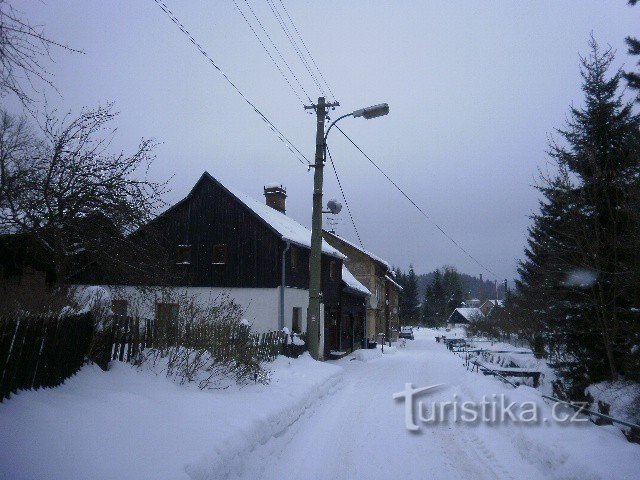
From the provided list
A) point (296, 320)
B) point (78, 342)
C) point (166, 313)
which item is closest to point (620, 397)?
point (166, 313)

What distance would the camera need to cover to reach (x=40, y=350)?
515 cm

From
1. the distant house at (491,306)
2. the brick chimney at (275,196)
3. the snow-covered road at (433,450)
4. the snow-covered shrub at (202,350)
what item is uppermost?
the brick chimney at (275,196)

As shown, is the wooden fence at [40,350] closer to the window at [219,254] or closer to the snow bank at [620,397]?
the snow bank at [620,397]

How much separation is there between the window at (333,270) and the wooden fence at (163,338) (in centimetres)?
1534

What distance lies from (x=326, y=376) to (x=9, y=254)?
1229 centimetres

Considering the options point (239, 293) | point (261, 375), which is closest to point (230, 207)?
point (239, 293)

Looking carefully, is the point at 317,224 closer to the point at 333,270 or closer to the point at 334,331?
the point at 333,270

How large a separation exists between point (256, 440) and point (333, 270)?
20009 millimetres

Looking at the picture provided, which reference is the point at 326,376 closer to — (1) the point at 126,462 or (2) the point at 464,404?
(2) the point at 464,404

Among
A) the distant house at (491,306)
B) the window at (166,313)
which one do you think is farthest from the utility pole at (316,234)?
the distant house at (491,306)

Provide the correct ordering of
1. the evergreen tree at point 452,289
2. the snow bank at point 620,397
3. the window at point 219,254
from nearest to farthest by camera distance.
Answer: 1. the snow bank at point 620,397
2. the window at point 219,254
3. the evergreen tree at point 452,289

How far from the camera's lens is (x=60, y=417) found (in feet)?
15.1

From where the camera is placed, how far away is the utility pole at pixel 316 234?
50.7 ft

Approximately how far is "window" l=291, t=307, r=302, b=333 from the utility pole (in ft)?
19.1
